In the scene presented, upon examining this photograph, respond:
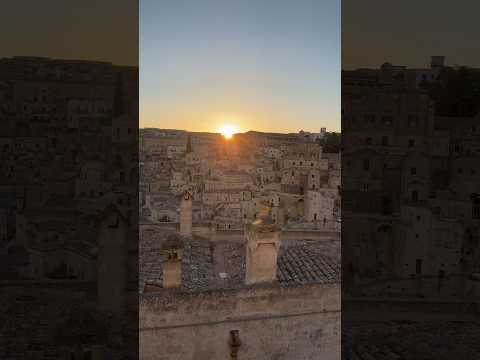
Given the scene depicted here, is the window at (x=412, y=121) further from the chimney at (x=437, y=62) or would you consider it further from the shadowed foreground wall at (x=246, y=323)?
the shadowed foreground wall at (x=246, y=323)

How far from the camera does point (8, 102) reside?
8.16ft

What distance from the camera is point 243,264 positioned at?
9766mm

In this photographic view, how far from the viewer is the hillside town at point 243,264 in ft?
20.0

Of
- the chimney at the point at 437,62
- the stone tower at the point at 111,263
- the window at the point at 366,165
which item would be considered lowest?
the stone tower at the point at 111,263

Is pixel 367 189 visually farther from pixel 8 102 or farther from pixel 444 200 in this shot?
pixel 8 102

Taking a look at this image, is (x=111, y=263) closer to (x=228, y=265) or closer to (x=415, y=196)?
(x=415, y=196)

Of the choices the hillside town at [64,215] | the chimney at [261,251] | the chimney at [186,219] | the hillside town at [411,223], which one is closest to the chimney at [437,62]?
the hillside town at [411,223]

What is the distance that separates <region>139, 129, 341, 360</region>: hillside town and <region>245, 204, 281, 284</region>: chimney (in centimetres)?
1

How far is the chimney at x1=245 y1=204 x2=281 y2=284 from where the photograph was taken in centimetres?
738

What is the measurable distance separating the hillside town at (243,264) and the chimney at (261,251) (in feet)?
→ 0.05

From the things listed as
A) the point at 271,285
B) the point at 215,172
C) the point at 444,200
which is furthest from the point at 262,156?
the point at 444,200

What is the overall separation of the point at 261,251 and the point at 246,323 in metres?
1.51

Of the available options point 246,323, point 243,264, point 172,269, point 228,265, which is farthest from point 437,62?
point 228,265

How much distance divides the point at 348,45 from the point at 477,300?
1.46 meters
